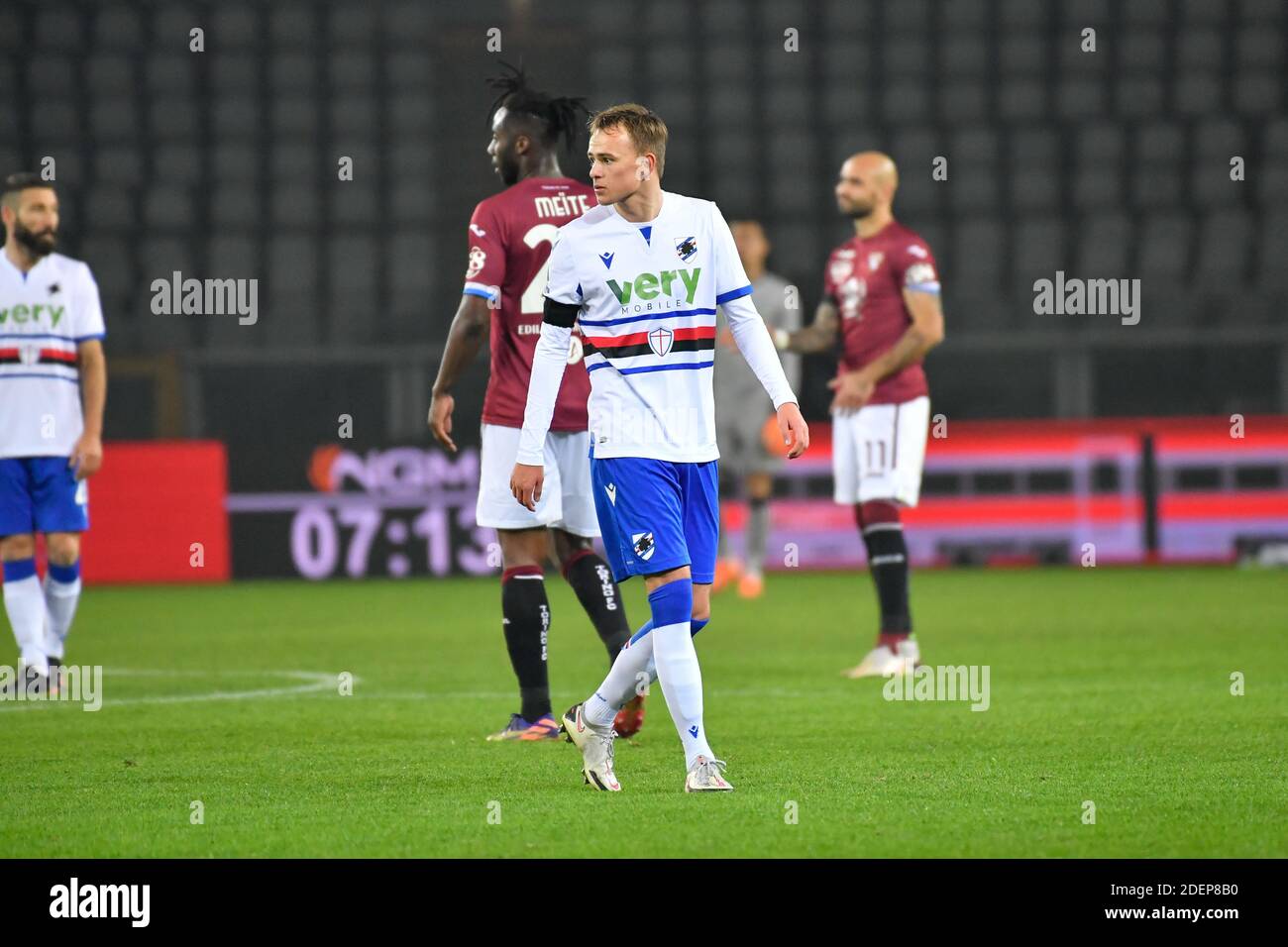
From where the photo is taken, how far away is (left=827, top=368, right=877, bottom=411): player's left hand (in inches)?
362

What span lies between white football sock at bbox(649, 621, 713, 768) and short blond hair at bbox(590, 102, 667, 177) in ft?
4.31

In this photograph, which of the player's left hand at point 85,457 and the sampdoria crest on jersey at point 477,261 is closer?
the sampdoria crest on jersey at point 477,261

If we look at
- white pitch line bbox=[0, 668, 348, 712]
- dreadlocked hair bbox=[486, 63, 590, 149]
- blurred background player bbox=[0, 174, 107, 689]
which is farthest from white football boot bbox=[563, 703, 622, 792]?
blurred background player bbox=[0, 174, 107, 689]

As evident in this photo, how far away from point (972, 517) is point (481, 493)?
9.88m

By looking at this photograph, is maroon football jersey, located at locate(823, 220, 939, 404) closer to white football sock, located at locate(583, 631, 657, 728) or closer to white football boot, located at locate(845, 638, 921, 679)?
white football boot, located at locate(845, 638, 921, 679)

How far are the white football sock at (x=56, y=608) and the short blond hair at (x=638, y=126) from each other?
4.59 meters

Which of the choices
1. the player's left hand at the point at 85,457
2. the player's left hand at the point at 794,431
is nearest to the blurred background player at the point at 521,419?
the player's left hand at the point at 794,431

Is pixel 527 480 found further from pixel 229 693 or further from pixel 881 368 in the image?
pixel 881 368

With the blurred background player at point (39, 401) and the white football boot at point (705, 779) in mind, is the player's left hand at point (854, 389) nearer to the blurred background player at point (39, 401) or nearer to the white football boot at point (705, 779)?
the blurred background player at point (39, 401)

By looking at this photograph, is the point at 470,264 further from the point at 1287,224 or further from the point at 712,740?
the point at 1287,224

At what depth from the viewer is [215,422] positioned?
1748cm

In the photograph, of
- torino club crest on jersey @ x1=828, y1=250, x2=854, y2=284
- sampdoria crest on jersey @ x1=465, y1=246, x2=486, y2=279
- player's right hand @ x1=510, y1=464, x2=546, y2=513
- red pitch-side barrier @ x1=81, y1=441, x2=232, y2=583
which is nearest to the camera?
player's right hand @ x1=510, y1=464, x2=546, y2=513

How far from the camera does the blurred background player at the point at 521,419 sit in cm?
691

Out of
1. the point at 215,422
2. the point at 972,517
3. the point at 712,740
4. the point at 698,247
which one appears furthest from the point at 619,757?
the point at 215,422
